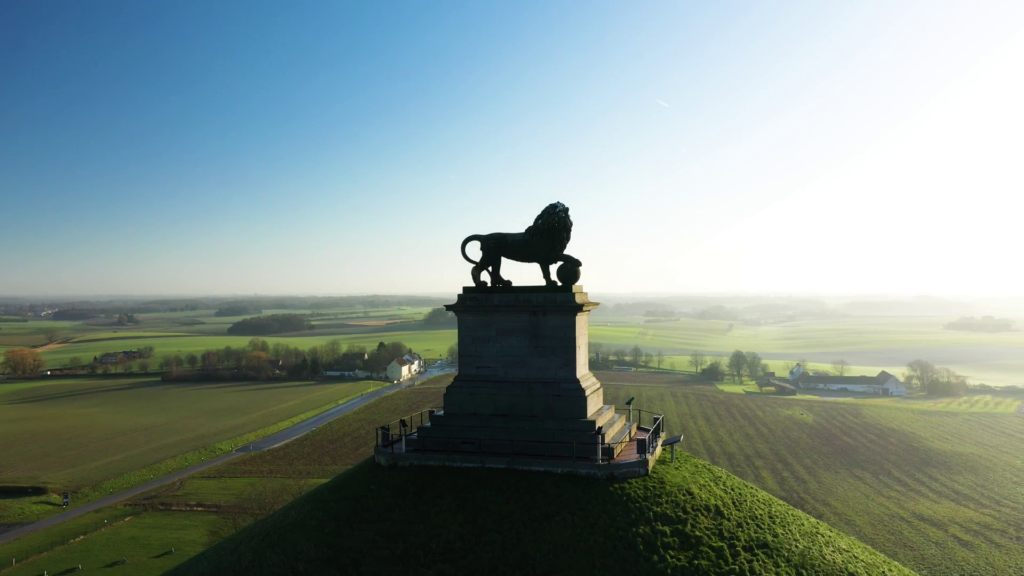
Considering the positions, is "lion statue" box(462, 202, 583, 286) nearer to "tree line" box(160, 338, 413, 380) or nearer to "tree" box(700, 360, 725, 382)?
"tree line" box(160, 338, 413, 380)

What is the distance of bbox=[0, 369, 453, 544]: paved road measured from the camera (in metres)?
Result: 28.2

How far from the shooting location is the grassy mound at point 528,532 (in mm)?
12750

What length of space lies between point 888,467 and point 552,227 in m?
34.5

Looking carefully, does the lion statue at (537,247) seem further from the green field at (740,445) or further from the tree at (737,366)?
the tree at (737,366)

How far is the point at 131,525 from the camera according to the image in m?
27.6

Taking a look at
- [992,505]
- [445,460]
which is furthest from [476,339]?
[992,505]

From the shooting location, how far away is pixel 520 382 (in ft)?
57.1

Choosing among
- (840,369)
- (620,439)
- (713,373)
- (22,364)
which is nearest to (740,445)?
(620,439)

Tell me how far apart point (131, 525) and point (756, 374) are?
8420 cm

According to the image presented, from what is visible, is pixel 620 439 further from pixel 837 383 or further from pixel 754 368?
pixel 754 368

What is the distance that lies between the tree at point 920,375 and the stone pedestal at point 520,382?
76447mm

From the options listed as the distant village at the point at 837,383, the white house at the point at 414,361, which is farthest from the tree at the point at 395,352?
the distant village at the point at 837,383

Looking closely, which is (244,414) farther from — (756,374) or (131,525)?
(756,374)

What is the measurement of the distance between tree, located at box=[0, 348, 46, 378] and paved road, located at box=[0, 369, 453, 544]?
54644 mm
